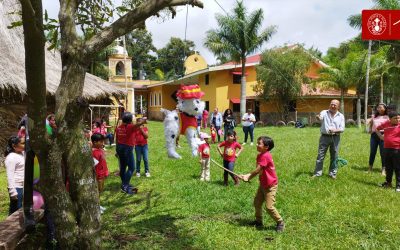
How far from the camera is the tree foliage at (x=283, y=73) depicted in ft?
83.7

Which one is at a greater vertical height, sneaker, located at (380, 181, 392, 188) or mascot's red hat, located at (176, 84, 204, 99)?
mascot's red hat, located at (176, 84, 204, 99)

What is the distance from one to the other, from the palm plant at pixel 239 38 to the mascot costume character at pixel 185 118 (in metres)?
19.9

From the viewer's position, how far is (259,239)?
4.81 metres

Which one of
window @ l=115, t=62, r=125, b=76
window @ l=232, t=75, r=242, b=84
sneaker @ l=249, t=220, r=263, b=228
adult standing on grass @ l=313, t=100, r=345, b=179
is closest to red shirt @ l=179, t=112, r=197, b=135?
sneaker @ l=249, t=220, r=263, b=228

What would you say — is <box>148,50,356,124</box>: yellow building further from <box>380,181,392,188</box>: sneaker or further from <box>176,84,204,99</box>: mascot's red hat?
<box>176,84,204,99</box>: mascot's red hat

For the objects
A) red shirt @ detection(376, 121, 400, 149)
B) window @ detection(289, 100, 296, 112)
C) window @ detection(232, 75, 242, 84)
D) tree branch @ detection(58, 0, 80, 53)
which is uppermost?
window @ detection(232, 75, 242, 84)

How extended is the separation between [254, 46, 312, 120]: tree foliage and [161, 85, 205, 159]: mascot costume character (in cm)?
2054

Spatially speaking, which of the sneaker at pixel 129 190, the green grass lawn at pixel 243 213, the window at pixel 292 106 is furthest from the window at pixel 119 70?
→ the sneaker at pixel 129 190

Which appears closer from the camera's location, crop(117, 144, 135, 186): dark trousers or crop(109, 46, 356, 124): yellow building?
crop(117, 144, 135, 186): dark trousers

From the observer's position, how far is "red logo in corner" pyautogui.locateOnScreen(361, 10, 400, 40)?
12414 mm

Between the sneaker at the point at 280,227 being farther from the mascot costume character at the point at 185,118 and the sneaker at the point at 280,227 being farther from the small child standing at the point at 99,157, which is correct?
the small child standing at the point at 99,157

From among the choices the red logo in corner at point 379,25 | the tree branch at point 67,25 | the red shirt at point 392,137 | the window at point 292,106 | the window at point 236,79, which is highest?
the red logo in corner at point 379,25

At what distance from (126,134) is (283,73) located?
65.6 feet

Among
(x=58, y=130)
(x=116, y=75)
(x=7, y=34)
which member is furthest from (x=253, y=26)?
(x=58, y=130)
